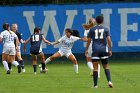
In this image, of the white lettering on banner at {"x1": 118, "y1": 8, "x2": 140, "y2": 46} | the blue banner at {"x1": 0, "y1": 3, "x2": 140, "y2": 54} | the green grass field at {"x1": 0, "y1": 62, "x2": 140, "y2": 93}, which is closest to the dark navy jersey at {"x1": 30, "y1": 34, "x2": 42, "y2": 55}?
the green grass field at {"x1": 0, "y1": 62, "x2": 140, "y2": 93}

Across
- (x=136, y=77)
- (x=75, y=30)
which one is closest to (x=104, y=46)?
(x=136, y=77)

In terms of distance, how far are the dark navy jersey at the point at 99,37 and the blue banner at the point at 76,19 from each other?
1595 centimetres

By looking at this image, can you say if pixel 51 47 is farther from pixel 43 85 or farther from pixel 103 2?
pixel 43 85

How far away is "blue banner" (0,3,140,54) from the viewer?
34.1 meters

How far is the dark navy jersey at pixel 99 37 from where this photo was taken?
18.0 metres

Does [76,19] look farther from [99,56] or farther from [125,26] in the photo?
[99,56]

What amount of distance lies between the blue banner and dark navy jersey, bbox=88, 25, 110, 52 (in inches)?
628

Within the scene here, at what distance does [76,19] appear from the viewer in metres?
34.4

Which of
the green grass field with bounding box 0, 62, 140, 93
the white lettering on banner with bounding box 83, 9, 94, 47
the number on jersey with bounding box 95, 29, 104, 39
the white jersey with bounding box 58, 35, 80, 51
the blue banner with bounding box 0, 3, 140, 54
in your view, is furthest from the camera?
the white lettering on banner with bounding box 83, 9, 94, 47

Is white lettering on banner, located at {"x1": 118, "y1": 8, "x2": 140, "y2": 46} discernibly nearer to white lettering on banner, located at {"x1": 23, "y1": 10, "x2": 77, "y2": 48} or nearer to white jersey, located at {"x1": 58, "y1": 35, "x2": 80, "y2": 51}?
white lettering on banner, located at {"x1": 23, "y1": 10, "x2": 77, "y2": 48}

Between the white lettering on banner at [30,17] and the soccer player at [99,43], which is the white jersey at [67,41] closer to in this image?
the soccer player at [99,43]

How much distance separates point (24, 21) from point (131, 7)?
6310 millimetres

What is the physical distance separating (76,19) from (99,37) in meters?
16.5

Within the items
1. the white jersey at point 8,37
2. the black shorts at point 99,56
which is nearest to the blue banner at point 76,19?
the white jersey at point 8,37
